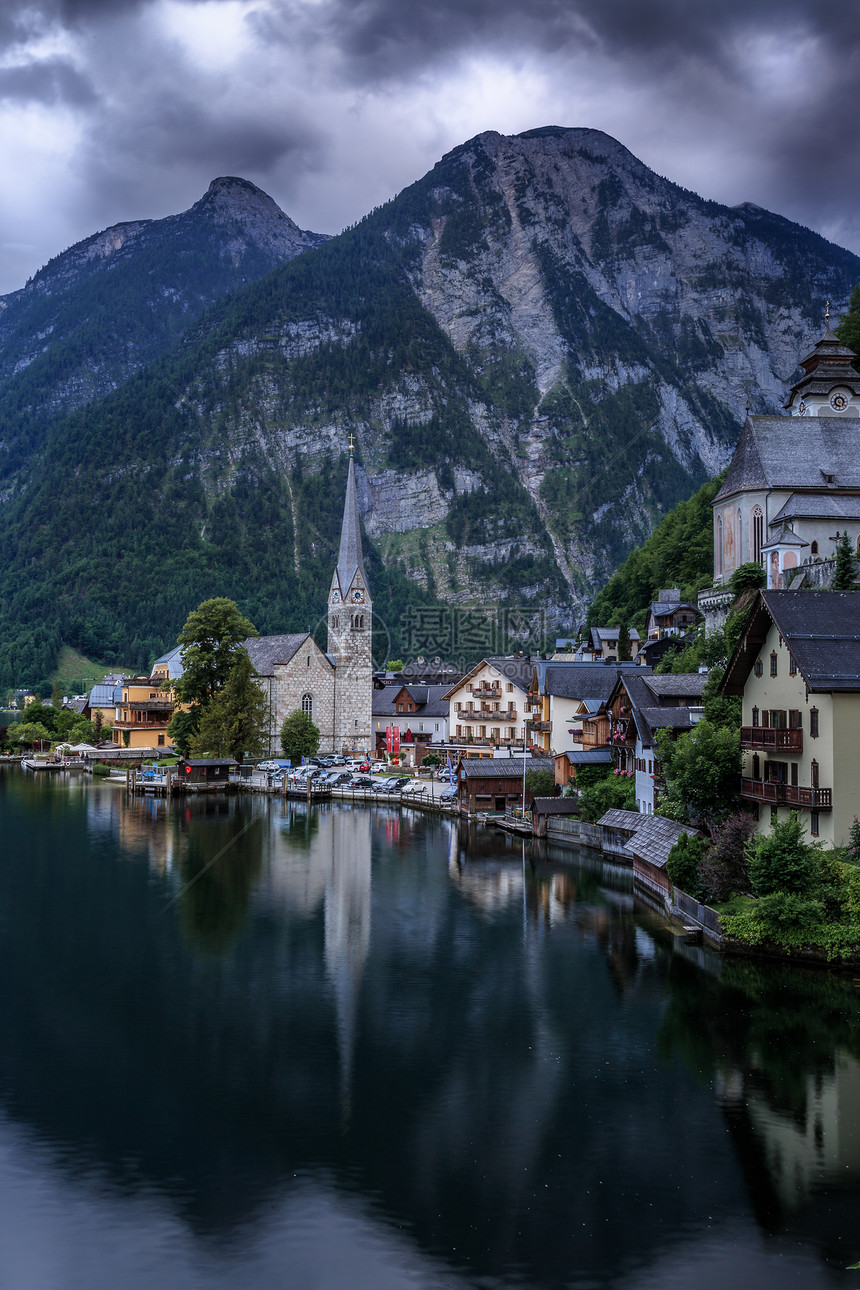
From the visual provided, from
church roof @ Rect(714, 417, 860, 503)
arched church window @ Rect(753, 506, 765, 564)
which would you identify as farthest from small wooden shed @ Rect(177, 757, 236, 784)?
arched church window @ Rect(753, 506, 765, 564)

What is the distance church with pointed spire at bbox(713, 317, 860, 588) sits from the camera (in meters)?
59.8

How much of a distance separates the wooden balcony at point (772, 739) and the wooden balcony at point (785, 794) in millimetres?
1220

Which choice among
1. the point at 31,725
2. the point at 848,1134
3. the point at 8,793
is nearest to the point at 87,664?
the point at 31,725

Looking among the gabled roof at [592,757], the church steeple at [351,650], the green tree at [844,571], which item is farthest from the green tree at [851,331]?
the church steeple at [351,650]

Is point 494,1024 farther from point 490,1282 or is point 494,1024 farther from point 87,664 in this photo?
point 87,664

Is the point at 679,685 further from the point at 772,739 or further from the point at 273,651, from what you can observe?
the point at 273,651

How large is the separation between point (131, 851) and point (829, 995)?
128 ft

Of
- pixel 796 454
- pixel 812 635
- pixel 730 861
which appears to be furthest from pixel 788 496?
pixel 730 861

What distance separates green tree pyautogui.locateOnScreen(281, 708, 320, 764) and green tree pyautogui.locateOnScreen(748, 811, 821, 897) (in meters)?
69.3

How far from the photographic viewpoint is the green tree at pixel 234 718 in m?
89.8

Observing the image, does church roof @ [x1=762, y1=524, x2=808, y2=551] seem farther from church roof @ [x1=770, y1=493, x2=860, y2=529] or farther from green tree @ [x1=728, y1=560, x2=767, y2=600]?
green tree @ [x1=728, y1=560, x2=767, y2=600]

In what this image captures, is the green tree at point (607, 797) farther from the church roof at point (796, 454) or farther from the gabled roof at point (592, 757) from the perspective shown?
the church roof at point (796, 454)

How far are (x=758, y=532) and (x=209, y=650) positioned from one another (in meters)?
49.3

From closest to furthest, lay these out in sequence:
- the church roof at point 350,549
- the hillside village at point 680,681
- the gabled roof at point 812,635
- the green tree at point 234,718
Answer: the gabled roof at point 812,635
the hillside village at point 680,681
the green tree at point 234,718
the church roof at point 350,549
